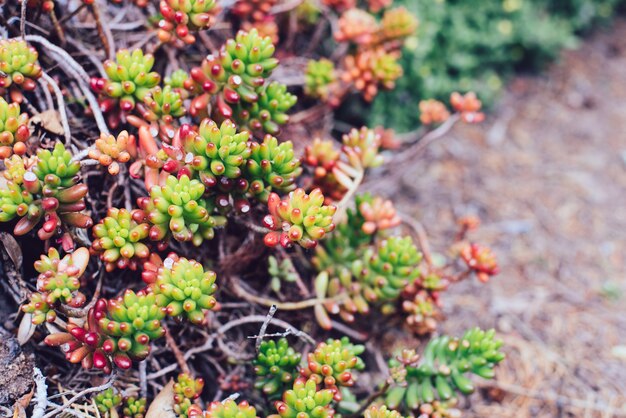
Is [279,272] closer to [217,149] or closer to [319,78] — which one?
[217,149]

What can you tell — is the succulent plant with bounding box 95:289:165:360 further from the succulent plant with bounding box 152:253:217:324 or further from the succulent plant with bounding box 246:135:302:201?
the succulent plant with bounding box 246:135:302:201

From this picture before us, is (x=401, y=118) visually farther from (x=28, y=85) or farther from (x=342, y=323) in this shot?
(x=28, y=85)

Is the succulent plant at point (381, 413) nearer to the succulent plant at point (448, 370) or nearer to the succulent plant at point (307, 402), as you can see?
the succulent plant at point (307, 402)

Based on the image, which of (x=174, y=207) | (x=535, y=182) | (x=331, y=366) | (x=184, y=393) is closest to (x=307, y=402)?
(x=331, y=366)

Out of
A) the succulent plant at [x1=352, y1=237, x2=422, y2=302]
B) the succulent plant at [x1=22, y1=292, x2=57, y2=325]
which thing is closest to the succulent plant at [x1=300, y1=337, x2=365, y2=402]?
the succulent plant at [x1=352, y1=237, x2=422, y2=302]

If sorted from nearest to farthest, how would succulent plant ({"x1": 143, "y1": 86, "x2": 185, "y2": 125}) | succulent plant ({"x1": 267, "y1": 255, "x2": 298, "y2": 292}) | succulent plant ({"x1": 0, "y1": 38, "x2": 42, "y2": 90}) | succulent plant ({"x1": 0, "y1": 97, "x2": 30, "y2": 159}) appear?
succulent plant ({"x1": 0, "y1": 97, "x2": 30, "y2": 159}) → succulent plant ({"x1": 0, "y1": 38, "x2": 42, "y2": 90}) → succulent plant ({"x1": 143, "y1": 86, "x2": 185, "y2": 125}) → succulent plant ({"x1": 267, "y1": 255, "x2": 298, "y2": 292})

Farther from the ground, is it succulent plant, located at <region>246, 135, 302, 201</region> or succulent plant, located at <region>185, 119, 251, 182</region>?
succulent plant, located at <region>185, 119, 251, 182</region>
